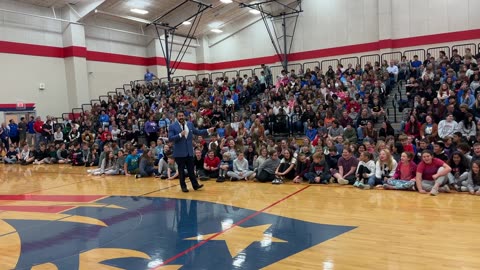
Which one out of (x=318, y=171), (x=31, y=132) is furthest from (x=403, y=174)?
(x=31, y=132)

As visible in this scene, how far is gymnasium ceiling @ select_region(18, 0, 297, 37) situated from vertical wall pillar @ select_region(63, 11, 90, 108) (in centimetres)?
109

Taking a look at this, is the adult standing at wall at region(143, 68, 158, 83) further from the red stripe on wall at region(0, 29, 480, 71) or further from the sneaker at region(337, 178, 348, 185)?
the sneaker at region(337, 178, 348, 185)

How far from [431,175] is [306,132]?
498cm

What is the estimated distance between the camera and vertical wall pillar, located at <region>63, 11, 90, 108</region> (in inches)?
753

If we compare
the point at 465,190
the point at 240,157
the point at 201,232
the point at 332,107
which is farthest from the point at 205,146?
the point at 465,190

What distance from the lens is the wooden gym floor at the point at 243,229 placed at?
4.22 meters

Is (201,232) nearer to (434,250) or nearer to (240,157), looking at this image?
(434,250)

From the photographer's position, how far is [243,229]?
537 cm

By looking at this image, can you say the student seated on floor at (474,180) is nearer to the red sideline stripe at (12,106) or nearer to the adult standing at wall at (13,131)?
the adult standing at wall at (13,131)

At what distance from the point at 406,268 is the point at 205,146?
7.77 m

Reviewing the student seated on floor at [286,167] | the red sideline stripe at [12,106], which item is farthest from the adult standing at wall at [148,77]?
the student seated on floor at [286,167]

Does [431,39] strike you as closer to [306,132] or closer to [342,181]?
[306,132]

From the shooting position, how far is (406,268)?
3.82 meters

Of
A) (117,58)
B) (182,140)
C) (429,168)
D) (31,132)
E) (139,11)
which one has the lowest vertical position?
(429,168)
